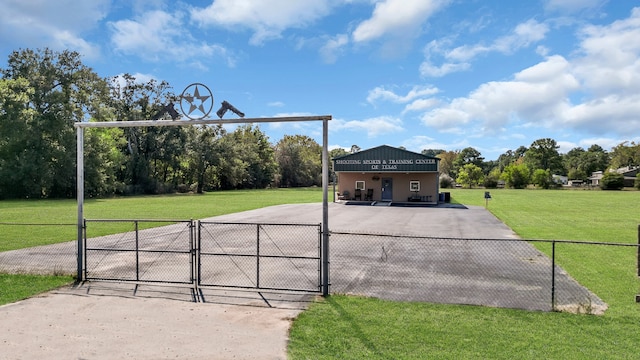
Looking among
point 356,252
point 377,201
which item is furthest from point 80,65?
point 356,252

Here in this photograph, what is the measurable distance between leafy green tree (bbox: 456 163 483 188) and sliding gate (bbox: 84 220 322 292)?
254ft

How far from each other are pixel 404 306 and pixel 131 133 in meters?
64.6

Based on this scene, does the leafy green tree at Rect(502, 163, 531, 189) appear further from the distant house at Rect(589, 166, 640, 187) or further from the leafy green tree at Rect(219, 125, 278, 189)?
the leafy green tree at Rect(219, 125, 278, 189)

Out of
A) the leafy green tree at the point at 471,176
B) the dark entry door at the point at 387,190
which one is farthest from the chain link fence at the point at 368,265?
the leafy green tree at the point at 471,176

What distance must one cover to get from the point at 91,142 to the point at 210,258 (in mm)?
46457

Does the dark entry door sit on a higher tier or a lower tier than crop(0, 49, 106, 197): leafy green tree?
lower

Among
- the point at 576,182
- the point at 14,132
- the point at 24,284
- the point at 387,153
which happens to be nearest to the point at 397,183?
the point at 387,153

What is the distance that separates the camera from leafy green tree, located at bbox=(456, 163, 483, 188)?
8981cm

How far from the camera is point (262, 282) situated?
999 centimetres

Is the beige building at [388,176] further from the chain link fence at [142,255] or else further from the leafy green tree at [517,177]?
the leafy green tree at [517,177]

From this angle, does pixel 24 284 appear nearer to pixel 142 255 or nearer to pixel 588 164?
pixel 142 255

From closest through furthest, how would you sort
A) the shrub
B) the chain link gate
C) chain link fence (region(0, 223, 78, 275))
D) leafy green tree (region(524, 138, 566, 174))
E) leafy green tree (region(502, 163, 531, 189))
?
the chain link gate
chain link fence (region(0, 223, 78, 275))
the shrub
leafy green tree (region(502, 163, 531, 189))
leafy green tree (region(524, 138, 566, 174))

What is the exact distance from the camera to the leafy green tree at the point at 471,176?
89.8 metres

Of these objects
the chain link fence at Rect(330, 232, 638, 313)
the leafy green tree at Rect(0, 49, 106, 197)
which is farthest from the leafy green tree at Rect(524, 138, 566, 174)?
the chain link fence at Rect(330, 232, 638, 313)
